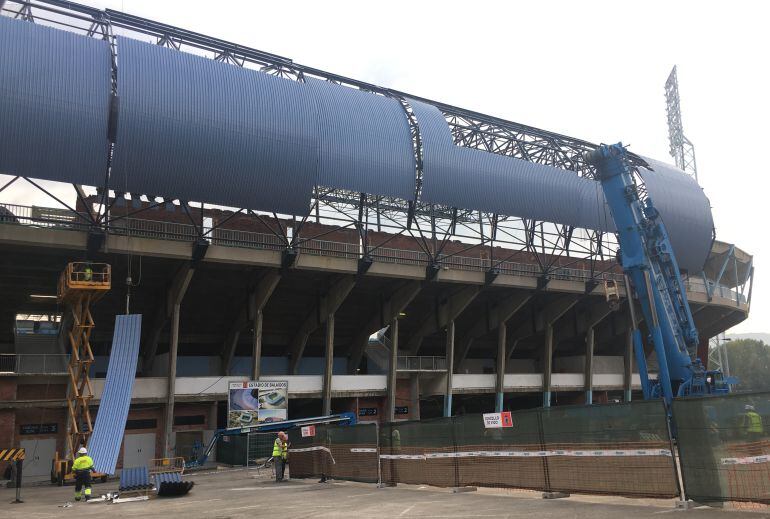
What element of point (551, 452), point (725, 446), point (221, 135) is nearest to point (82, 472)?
point (551, 452)

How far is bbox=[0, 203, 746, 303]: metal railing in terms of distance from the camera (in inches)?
1096

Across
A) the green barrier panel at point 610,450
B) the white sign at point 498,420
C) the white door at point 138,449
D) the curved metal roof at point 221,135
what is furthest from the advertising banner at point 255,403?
the green barrier panel at point 610,450

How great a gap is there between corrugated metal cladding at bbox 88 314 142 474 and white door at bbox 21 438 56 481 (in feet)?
12.8

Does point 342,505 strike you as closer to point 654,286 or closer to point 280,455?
point 280,455

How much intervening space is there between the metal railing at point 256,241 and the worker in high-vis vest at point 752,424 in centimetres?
2520

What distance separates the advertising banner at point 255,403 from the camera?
32.8 metres

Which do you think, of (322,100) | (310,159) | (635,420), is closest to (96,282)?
(310,159)

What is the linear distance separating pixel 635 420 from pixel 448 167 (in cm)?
2766

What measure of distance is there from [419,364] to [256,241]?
14115mm

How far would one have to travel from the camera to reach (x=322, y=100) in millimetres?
34875

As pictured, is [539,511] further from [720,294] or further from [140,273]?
[720,294]

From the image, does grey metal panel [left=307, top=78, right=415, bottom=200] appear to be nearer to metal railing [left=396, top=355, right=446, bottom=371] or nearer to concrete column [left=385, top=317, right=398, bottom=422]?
concrete column [left=385, top=317, right=398, bottom=422]

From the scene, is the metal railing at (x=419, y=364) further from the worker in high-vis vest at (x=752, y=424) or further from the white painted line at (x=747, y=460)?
the worker in high-vis vest at (x=752, y=424)

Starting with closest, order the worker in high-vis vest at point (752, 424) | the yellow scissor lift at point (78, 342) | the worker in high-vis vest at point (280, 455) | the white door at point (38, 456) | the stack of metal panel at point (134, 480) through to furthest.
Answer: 1. the worker in high-vis vest at point (752, 424)
2. the stack of metal panel at point (134, 480)
3. the worker in high-vis vest at point (280, 455)
4. the yellow scissor lift at point (78, 342)
5. the white door at point (38, 456)
